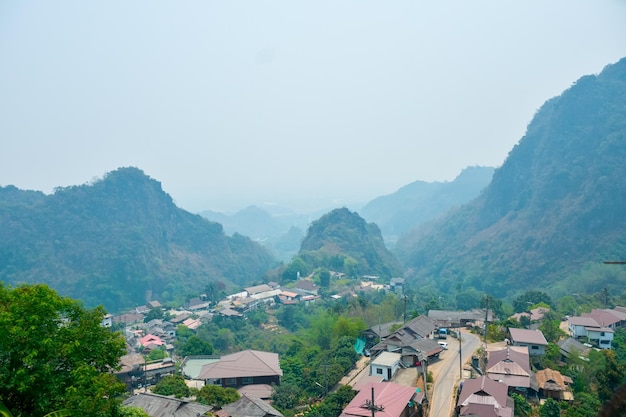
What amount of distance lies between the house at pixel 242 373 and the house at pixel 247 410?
4.95m

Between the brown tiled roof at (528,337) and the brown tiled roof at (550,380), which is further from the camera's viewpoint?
the brown tiled roof at (528,337)

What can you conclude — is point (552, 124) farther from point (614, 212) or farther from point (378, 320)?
point (378, 320)

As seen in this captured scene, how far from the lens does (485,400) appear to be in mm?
16453

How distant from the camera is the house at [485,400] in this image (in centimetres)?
1584

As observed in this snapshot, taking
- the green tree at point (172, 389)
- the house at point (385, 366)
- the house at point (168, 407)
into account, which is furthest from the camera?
the house at point (385, 366)

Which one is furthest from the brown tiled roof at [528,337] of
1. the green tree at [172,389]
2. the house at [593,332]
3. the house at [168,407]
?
the green tree at [172,389]

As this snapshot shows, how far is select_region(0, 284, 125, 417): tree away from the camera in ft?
24.5

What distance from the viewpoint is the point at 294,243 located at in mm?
148250

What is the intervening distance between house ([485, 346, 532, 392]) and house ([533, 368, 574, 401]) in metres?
0.55

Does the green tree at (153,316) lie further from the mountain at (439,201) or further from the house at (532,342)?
the mountain at (439,201)

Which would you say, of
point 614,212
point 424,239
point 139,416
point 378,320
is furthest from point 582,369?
point 424,239

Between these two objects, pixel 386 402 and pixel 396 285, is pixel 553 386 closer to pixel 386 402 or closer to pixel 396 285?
pixel 386 402

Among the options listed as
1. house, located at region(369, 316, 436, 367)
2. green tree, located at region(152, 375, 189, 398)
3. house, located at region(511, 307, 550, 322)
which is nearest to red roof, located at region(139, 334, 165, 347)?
green tree, located at region(152, 375, 189, 398)

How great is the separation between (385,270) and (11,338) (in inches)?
2813
